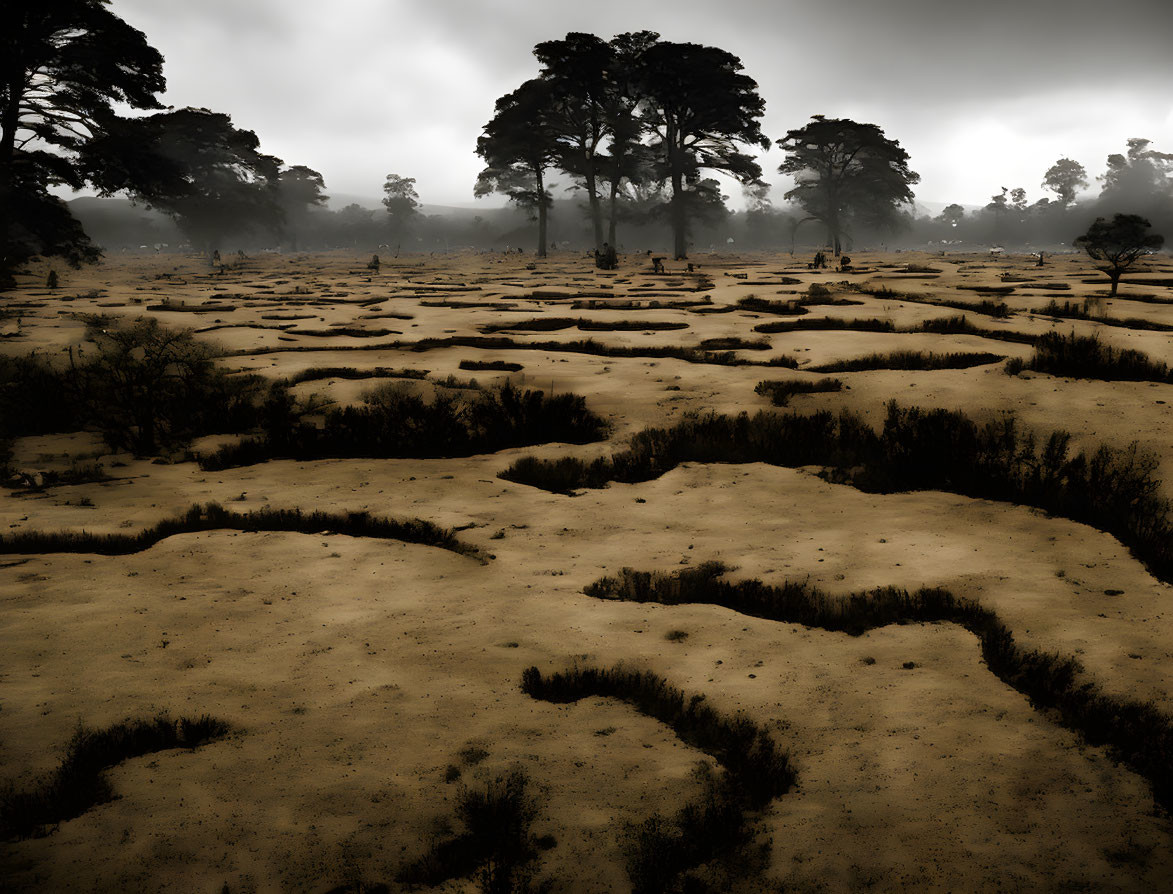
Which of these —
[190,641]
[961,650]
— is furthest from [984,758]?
[190,641]

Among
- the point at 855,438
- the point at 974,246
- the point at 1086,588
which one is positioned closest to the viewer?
the point at 1086,588

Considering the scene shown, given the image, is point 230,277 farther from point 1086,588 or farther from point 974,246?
point 974,246

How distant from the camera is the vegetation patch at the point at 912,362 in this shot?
7.89m

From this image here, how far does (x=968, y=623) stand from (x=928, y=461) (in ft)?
7.40

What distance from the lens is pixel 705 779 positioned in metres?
2.33

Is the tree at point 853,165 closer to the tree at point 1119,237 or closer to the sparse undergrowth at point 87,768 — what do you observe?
the tree at point 1119,237

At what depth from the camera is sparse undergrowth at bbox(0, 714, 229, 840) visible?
211 centimetres

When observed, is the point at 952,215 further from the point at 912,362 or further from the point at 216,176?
the point at 912,362

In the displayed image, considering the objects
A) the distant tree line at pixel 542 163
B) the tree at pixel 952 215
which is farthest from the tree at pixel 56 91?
the tree at pixel 952 215

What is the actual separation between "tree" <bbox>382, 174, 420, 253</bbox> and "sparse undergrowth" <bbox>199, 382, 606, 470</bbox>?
8270 cm

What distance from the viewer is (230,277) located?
32750 millimetres

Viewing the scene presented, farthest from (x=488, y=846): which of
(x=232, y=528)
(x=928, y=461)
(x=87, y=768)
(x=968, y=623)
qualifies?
(x=928, y=461)

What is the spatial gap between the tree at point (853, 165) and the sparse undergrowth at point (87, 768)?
46.3 meters

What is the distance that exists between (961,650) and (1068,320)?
10.6m
